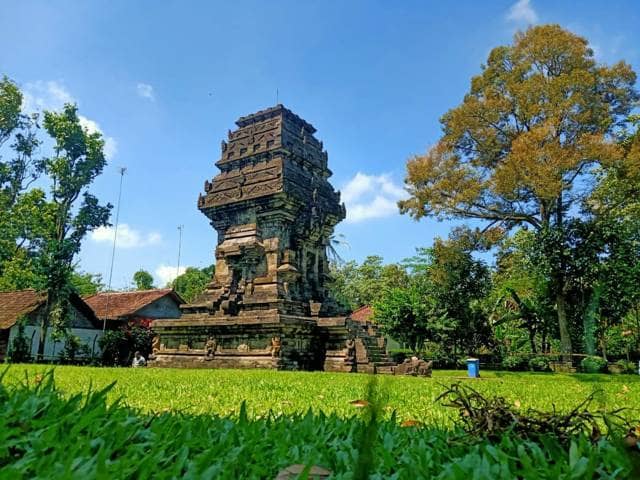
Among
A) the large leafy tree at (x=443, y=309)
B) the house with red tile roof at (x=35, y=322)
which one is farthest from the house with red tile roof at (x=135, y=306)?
the large leafy tree at (x=443, y=309)

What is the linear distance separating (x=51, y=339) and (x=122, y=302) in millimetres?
6501

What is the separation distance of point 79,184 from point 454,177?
1619 cm

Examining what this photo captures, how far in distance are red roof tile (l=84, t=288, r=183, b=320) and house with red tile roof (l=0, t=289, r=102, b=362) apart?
1094mm

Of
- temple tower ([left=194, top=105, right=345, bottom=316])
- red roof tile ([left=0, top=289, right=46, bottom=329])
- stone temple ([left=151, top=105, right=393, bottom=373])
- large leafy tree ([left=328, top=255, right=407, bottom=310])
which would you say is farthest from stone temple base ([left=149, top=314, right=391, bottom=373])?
large leafy tree ([left=328, top=255, right=407, bottom=310])

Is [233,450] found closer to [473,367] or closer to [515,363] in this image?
[473,367]

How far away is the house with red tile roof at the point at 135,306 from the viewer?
25.3 meters

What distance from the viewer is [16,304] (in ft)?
74.9

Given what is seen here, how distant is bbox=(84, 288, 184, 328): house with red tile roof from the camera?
997 inches

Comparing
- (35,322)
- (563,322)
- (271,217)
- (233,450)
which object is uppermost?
(271,217)

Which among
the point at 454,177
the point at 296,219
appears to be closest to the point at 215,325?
the point at 296,219

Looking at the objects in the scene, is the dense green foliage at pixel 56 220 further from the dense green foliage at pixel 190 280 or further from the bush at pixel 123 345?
the dense green foliage at pixel 190 280

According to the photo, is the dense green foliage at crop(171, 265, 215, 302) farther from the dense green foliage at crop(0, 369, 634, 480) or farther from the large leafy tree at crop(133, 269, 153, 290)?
the dense green foliage at crop(0, 369, 634, 480)

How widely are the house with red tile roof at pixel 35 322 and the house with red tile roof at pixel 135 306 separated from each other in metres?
0.98

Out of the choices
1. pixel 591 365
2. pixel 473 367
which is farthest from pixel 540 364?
pixel 473 367
